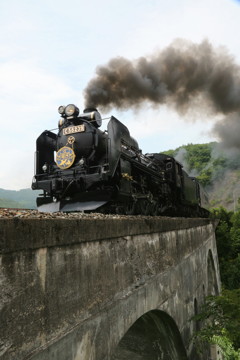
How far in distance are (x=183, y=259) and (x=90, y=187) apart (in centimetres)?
287

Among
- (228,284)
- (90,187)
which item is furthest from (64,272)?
(228,284)

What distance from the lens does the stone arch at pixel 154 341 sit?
19.5ft

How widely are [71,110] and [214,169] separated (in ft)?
285

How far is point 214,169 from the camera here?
8994 centimetres

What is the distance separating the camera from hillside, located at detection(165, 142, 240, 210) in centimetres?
8206

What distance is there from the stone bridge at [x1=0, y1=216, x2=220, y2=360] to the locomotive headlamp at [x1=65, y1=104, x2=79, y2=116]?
15.2 ft

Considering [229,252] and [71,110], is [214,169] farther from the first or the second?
[71,110]

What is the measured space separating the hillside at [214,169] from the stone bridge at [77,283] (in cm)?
7605

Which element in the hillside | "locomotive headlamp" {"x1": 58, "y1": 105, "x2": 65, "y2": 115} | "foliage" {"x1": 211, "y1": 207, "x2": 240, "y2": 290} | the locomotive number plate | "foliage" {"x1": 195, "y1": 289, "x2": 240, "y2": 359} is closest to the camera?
"foliage" {"x1": 195, "y1": 289, "x2": 240, "y2": 359}

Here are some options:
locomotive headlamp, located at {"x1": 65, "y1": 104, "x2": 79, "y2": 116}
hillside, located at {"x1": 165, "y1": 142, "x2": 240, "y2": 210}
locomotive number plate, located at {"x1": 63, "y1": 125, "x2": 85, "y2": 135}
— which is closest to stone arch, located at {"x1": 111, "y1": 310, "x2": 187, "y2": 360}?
locomotive number plate, located at {"x1": 63, "y1": 125, "x2": 85, "y2": 135}

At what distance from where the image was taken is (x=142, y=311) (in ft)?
13.7

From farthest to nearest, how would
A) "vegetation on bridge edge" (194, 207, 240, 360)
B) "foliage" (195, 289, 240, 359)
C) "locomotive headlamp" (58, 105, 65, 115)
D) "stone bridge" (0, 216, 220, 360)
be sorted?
"locomotive headlamp" (58, 105, 65, 115) < "foliage" (195, 289, 240, 359) < "vegetation on bridge edge" (194, 207, 240, 360) < "stone bridge" (0, 216, 220, 360)

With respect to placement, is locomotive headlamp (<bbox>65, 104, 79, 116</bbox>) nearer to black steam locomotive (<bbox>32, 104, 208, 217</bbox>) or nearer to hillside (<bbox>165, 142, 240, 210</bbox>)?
black steam locomotive (<bbox>32, 104, 208, 217</bbox>)

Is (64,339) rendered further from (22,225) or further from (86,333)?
(22,225)
